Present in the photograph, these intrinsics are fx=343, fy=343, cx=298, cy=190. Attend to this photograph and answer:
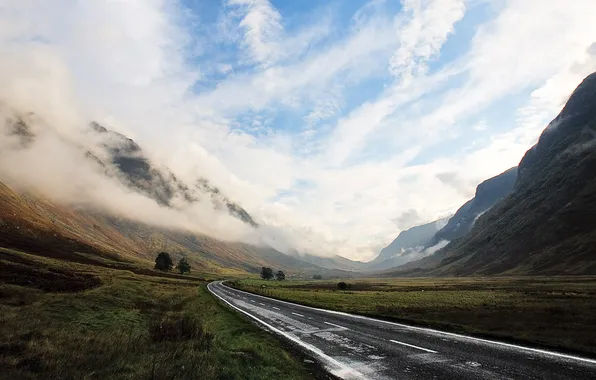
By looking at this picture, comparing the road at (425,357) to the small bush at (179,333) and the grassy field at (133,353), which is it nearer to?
the grassy field at (133,353)

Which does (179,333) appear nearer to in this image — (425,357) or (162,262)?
(425,357)

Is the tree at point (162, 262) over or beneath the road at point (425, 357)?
over

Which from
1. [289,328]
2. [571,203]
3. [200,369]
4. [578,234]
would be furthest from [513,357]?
[571,203]

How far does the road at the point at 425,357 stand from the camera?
9492mm

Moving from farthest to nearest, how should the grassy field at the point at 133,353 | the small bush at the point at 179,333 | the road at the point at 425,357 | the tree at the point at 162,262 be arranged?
1. the tree at the point at 162,262
2. the small bush at the point at 179,333
3. the road at the point at 425,357
4. the grassy field at the point at 133,353

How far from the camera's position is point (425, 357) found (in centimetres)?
1156

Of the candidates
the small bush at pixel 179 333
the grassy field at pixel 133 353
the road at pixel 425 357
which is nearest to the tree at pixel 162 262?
the grassy field at pixel 133 353

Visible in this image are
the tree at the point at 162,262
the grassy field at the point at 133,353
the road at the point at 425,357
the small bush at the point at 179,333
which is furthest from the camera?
the tree at the point at 162,262

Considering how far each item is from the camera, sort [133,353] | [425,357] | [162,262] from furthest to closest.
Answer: [162,262], [425,357], [133,353]

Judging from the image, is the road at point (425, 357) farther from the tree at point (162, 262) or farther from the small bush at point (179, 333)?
the tree at point (162, 262)

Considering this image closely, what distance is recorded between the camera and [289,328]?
2006cm

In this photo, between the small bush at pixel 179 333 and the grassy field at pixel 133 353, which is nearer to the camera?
the grassy field at pixel 133 353

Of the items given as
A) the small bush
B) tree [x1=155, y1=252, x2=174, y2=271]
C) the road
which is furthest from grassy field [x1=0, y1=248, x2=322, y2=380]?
tree [x1=155, y1=252, x2=174, y2=271]

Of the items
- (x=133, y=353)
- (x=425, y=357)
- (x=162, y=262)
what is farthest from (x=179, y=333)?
(x=162, y=262)
